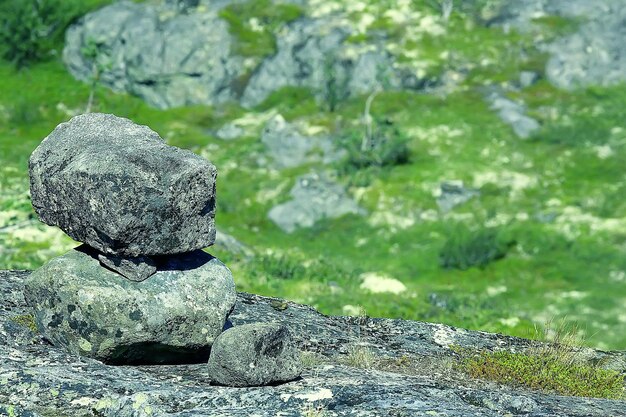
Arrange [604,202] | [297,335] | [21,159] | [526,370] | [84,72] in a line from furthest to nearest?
1. [84,72]
2. [21,159]
3. [604,202]
4. [297,335]
5. [526,370]

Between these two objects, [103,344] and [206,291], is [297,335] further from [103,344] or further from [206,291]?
[103,344]

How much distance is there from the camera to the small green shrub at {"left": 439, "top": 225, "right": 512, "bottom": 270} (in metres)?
50.3

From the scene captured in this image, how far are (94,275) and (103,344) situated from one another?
1.21 m

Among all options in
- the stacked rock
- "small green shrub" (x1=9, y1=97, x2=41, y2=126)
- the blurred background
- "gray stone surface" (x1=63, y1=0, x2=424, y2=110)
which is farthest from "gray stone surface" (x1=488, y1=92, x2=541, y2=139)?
the stacked rock

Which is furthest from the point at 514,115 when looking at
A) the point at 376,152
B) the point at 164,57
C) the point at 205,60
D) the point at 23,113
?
the point at 23,113

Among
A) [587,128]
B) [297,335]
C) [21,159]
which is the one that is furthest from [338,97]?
[297,335]

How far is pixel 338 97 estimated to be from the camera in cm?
7525

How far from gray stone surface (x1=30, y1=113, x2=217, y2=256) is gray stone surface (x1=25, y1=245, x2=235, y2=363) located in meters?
0.61

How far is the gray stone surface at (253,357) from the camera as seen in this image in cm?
1472

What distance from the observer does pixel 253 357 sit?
1473 centimetres

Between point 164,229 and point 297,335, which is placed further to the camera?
point 297,335

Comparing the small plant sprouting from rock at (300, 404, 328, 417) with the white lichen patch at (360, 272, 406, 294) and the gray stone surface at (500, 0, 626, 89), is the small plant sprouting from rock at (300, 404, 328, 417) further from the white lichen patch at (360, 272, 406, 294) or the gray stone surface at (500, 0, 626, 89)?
the gray stone surface at (500, 0, 626, 89)

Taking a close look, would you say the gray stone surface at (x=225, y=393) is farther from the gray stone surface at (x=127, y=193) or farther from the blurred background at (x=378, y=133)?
the blurred background at (x=378, y=133)

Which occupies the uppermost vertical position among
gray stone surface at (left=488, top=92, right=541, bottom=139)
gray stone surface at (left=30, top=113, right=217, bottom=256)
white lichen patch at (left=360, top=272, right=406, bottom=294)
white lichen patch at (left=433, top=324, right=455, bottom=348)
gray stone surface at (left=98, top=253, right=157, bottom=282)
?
gray stone surface at (left=30, top=113, right=217, bottom=256)
